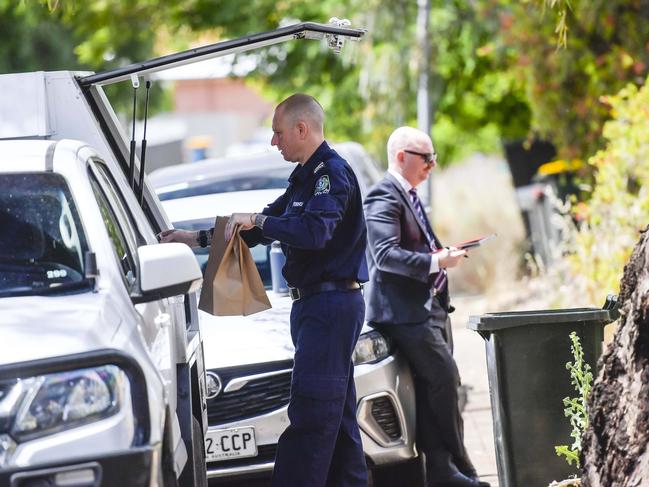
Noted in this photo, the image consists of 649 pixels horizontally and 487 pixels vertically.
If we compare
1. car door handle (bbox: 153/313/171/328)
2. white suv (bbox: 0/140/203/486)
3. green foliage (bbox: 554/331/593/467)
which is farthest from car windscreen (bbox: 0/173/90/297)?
green foliage (bbox: 554/331/593/467)

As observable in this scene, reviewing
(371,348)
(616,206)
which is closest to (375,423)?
(371,348)

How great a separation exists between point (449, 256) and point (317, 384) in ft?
4.15

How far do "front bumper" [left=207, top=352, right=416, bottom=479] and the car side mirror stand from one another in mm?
1909

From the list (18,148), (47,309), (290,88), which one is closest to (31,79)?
(18,148)

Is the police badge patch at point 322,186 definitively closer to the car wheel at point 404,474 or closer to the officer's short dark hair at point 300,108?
the officer's short dark hair at point 300,108

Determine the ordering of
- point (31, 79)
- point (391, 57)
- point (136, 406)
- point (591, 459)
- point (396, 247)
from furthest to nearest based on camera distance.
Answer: point (391, 57) < point (396, 247) < point (31, 79) < point (591, 459) < point (136, 406)

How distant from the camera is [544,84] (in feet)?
46.3

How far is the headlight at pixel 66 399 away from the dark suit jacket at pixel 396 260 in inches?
119

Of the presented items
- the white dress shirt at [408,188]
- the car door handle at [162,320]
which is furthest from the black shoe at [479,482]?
the car door handle at [162,320]

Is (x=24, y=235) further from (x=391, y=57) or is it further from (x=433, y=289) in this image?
(x=391, y=57)

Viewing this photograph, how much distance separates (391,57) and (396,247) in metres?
9.54

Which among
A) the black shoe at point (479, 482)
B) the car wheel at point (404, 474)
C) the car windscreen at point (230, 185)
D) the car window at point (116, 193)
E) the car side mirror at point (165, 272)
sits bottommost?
the black shoe at point (479, 482)

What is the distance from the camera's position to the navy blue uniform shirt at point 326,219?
19.0 feet

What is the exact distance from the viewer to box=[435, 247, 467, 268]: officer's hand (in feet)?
22.5
